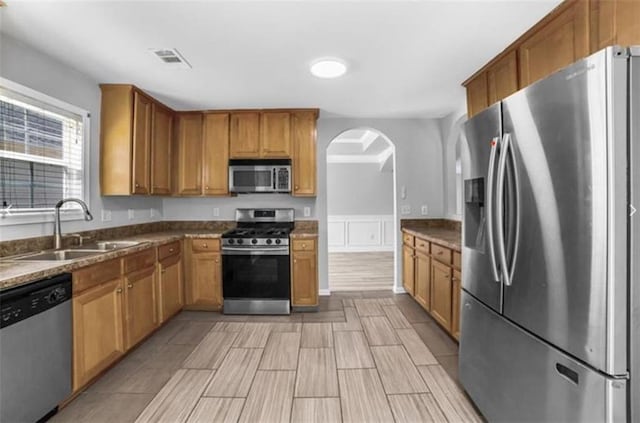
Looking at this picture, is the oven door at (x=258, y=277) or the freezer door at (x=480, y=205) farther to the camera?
the oven door at (x=258, y=277)

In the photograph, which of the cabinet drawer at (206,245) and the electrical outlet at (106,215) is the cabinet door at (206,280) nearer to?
the cabinet drawer at (206,245)

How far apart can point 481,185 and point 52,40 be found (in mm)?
3035

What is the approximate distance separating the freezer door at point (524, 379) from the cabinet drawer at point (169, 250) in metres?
2.75

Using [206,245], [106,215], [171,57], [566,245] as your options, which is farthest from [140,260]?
[566,245]

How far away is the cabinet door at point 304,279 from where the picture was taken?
136 inches

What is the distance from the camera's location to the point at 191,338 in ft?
9.32

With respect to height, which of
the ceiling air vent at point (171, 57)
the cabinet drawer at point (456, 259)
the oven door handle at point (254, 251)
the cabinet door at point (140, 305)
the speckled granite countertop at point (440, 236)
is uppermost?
the ceiling air vent at point (171, 57)

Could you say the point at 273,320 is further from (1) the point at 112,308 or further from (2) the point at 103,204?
(2) the point at 103,204

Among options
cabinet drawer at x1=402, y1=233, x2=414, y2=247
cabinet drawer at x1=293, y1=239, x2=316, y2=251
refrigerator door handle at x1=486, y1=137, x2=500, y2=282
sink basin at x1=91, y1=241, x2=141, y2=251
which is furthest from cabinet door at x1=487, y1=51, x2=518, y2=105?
sink basin at x1=91, y1=241, x2=141, y2=251

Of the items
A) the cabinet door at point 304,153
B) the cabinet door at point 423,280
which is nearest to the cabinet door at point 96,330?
the cabinet door at point 304,153

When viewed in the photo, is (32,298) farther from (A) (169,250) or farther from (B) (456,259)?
(B) (456,259)

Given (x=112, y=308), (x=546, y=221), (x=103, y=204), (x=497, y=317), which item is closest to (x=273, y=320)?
(x=112, y=308)

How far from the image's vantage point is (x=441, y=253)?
111 inches

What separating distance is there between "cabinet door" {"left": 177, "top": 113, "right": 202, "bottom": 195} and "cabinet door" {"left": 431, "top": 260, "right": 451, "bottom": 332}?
2.94 metres
